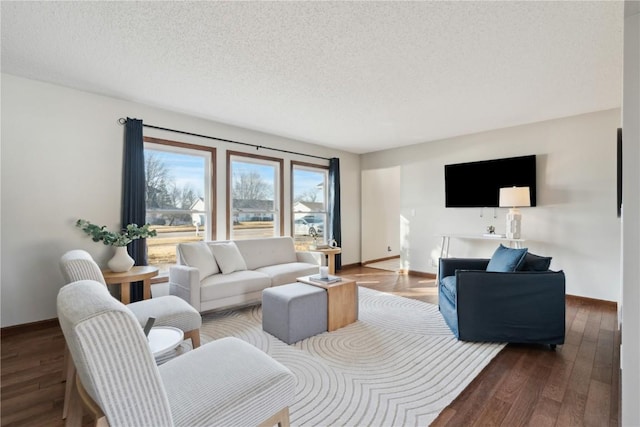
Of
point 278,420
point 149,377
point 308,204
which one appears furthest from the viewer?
point 308,204

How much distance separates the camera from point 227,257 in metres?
3.71

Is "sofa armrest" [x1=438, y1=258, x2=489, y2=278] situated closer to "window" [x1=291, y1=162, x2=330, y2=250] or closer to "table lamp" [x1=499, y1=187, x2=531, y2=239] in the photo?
"table lamp" [x1=499, y1=187, x2=531, y2=239]

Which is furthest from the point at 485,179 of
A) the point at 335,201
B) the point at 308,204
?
the point at 308,204

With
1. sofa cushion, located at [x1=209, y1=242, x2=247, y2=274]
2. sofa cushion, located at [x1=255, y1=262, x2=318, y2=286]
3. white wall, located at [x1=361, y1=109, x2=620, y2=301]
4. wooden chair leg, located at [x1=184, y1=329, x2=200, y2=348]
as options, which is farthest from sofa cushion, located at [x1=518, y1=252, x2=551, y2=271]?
sofa cushion, located at [x1=209, y1=242, x2=247, y2=274]

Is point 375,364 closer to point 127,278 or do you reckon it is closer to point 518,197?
point 127,278

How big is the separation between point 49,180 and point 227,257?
1.97 m

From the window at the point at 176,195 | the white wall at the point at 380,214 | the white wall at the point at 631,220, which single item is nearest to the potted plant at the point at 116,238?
the window at the point at 176,195

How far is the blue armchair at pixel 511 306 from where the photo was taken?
247 centimetres

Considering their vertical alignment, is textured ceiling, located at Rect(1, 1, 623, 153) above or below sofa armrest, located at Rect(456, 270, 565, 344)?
above

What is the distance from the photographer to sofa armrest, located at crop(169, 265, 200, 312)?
10.1 ft

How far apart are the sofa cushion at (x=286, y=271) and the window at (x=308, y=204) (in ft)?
3.93

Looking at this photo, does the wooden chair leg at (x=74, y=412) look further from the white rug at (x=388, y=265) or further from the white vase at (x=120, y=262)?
the white rug at (x=388, y=265)

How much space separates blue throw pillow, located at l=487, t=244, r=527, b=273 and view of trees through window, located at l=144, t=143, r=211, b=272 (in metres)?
3.64

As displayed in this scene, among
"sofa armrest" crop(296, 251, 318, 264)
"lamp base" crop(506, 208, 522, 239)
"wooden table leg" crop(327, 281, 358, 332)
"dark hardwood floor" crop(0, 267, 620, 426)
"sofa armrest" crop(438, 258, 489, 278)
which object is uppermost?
"lamp base" crop(506, 208, 522, 239)
